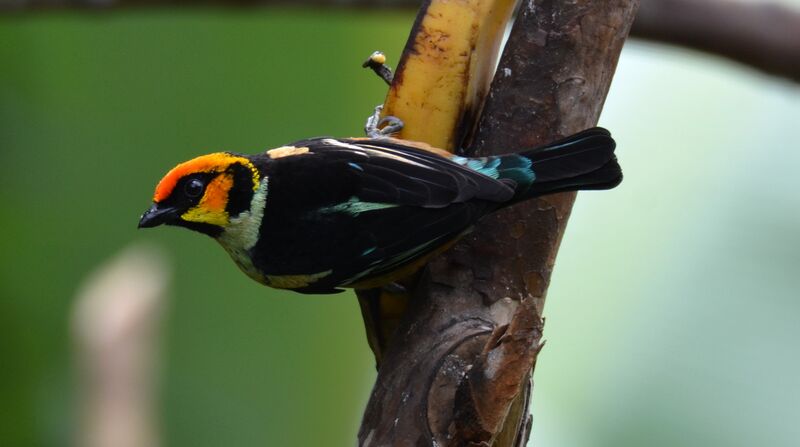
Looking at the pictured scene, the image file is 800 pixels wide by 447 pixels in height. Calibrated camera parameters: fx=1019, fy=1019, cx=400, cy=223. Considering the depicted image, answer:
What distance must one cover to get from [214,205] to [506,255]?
80 centimetres

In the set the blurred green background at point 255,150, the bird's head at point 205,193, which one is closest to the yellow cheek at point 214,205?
the bird's head at point 205,193

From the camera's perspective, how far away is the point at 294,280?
2.79m

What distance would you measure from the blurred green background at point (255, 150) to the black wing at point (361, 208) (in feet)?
9.30

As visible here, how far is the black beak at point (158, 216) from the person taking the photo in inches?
104

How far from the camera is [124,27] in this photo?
5.87 m

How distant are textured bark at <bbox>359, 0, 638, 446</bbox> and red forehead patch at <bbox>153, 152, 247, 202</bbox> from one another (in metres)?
0.63

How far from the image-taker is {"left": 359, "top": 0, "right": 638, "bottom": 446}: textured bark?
2.30 meters

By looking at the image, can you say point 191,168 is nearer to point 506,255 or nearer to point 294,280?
point 294,280

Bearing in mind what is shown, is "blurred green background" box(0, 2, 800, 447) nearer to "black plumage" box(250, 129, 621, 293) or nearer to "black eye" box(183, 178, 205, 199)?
"black plumage" box(250, 129, 621, 293)

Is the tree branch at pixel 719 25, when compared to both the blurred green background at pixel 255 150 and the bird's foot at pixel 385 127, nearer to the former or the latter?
the blurred green background at pixel 255 150

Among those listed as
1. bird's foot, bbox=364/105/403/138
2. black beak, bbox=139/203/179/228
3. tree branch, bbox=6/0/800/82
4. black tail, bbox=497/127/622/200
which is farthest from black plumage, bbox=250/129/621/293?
tree branch, bbox=6/0/800/82

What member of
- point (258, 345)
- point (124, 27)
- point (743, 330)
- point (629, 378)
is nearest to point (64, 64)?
point (124, 27)

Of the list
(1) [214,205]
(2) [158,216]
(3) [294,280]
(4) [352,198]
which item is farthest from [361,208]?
(2) [158,216]

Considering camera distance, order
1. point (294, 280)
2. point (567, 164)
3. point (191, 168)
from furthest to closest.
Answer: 1. point (294, 280)
2. point (191, 168)
3. point (567, 164)
